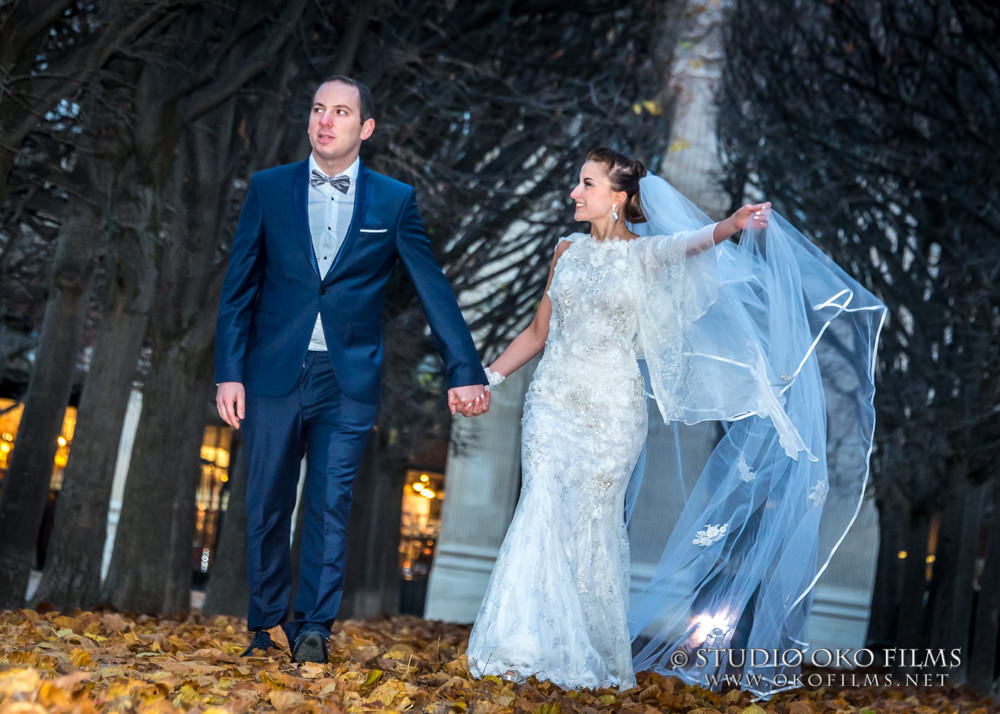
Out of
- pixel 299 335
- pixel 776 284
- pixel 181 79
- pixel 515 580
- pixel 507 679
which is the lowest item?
pixel 507 679

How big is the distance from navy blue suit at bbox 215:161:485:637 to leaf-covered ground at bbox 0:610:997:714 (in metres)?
0.48

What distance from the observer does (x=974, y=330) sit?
13469 mm

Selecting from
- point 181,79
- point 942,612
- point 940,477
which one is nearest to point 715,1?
point 940,477

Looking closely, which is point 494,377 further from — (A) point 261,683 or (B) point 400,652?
(A) point 261,683

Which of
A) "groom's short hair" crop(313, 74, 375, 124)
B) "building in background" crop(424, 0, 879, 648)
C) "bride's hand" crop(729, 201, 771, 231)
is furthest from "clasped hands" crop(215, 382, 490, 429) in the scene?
"building in background" crop(424, 0, 879, 648)

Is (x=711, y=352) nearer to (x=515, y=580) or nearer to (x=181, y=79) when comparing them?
(x=515, y=580)

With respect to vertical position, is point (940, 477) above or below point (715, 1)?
below

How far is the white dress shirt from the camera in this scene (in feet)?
19.3

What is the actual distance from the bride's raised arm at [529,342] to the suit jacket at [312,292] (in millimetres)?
939

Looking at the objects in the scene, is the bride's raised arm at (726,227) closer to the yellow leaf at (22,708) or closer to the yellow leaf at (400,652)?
the yellow leaf at (400,652)

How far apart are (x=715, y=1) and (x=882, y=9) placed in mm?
6745

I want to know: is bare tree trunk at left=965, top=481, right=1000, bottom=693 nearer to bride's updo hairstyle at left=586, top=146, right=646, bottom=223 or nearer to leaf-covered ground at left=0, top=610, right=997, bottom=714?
leaf-covered ground at left=0, top=610, right=997, bottom=714

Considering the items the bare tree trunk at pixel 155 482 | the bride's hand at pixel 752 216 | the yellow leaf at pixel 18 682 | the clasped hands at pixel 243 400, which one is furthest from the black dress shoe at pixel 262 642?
the bare tree trunk at pixel 155 482

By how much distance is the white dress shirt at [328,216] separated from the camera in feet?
19.3
